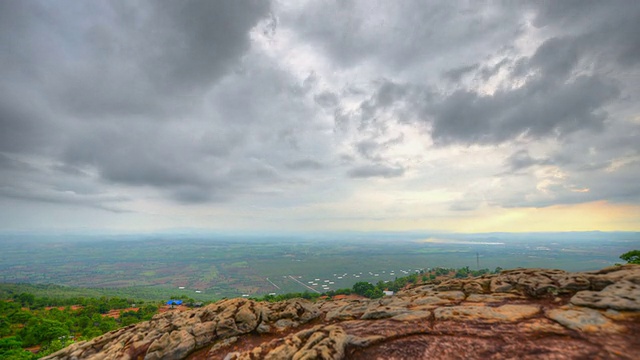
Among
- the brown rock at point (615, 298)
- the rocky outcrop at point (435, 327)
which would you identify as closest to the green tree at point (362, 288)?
the rocky outcrop at point (435, 327)

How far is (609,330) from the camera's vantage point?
1050 centimetres

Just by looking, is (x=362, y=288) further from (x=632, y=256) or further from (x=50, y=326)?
(x=50, y=326)

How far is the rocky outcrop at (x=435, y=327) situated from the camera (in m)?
10.7

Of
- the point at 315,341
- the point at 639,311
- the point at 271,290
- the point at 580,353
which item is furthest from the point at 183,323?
the point at 271,290

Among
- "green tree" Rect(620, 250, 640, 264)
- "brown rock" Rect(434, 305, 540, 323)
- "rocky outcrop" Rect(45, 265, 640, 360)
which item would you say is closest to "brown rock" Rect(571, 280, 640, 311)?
"rocky outcrop" Rect(45, 265, 640, 360)

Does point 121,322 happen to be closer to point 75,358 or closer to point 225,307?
point 75,358

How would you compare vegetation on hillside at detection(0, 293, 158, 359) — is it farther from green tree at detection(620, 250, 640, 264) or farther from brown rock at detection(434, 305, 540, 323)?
green tree at detection(620, 250, 640, 264)

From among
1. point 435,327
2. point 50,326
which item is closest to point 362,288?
point 435,327

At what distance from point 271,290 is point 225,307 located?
15558cm

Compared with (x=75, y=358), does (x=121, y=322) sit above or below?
below

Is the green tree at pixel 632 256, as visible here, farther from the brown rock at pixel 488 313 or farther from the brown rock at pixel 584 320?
the brown rock at pixel 488 313

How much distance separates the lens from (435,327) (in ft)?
43.8

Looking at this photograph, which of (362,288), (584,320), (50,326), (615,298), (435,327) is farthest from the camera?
(362,288)

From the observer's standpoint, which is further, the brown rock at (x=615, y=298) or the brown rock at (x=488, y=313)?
the brown rock at (x=488, y=313)
